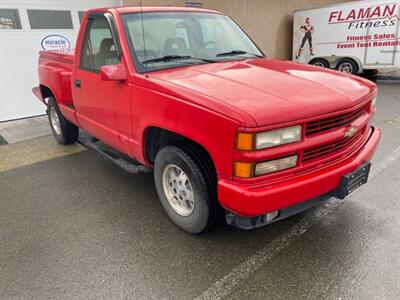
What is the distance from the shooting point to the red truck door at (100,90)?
10.7ft

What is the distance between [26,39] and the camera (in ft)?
23.0

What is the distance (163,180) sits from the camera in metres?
3.08

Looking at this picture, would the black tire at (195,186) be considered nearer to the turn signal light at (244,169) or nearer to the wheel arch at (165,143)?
the wheel arch at (165,143)

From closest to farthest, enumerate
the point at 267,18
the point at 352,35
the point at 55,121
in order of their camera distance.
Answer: the point at 55,121 → the point at 352,35 → the point at 267,18

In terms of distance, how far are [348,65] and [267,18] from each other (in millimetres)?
3711

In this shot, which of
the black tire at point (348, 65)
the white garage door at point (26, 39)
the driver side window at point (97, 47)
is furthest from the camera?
the black tire at point (348, 65)

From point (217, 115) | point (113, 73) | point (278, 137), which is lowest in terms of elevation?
point (278, 137)

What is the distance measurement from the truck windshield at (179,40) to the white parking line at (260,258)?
1.77 metres

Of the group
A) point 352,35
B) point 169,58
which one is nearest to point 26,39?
point 169,58

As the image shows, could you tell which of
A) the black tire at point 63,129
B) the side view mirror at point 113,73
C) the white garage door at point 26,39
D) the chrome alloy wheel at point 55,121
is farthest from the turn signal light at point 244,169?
the white garage door at point 26,39

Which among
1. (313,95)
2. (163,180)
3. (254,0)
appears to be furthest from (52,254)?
(254,0)

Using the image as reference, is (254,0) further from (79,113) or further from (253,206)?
(253,206)

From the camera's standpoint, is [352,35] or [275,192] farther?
[352,35]

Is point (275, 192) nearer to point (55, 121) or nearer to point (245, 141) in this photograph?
point (245, 141)
